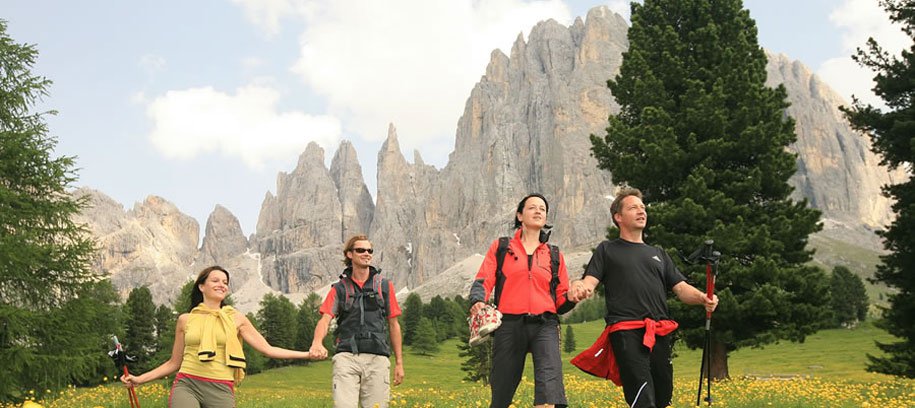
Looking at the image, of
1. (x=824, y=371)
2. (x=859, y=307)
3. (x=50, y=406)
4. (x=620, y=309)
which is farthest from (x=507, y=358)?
(x=859, y=307)

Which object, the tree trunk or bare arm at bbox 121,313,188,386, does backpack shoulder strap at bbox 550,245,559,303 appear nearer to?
bare arm at bbox 121,313,188,386

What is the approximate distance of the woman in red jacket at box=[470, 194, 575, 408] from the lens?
7043 millimetres

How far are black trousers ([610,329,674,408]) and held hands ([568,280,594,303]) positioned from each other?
54cm

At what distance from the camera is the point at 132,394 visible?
7.59 metres

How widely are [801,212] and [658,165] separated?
4.79 metres

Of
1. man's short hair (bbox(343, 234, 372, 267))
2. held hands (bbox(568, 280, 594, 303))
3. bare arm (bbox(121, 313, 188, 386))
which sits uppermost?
man's short hair (bbox(343, 234, 372, 267))

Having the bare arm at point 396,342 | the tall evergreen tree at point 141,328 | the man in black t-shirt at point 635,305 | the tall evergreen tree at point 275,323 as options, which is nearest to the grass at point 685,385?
the bare arm at point 396,342

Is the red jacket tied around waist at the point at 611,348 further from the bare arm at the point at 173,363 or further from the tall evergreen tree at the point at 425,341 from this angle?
the tall evergreen tree at the point at 425,341

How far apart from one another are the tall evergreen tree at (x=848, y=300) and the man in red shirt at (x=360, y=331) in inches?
3946

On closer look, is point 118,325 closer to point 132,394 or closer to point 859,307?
point 132,394

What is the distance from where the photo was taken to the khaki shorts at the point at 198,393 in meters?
Result: 6.70

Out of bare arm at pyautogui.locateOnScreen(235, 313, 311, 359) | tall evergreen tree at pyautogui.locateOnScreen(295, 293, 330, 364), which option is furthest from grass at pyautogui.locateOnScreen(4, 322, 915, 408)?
tall evergreen tree at pyautogui.locateOnScreen(295, 293, 330, 364)

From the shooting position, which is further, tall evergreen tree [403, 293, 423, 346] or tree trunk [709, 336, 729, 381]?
tall evergreen tree [403, 293, 423, 346]

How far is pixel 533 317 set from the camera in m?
7.14
